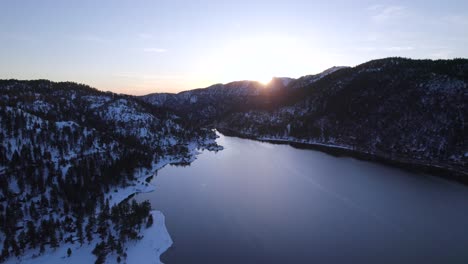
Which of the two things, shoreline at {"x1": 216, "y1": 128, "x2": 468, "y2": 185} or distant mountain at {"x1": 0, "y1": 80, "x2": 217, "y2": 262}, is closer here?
distant mountain at {"x1": 0, "y1": 80, "x2": 217, "y2": 262}

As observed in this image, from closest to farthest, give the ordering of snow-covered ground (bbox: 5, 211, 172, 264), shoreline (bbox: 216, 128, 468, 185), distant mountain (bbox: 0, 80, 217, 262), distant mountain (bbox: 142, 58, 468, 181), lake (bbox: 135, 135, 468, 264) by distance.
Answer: snow-covered ground (bbox: 5, 211, 172, 264) → lake (bbox: 135, 135, 468, 264) → distant mountain (bbox: 0, 80, 217, 262) → shoreline (bbox: 216, 128, 468, 185) → distant mountain (bbox: 142, 58, 468, 181)

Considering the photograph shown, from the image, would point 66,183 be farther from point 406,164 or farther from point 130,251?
point 406,164

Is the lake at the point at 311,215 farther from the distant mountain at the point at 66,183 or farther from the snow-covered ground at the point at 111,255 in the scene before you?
the distant mountain at the point at 66,183

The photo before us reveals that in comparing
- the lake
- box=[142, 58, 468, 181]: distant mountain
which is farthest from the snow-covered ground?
box=[142, 58, 468, 181]: distant mountain

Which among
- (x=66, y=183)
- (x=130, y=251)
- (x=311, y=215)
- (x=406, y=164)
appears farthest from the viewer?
(x=406, y=164)

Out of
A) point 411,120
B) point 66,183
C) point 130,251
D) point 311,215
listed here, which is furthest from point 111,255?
point 411,120

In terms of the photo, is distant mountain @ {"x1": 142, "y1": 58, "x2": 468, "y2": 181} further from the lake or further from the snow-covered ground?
the snow-covered ground

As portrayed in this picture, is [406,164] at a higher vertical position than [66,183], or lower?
lower

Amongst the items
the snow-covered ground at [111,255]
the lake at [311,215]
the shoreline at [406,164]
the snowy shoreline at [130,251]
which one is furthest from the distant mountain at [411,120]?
the snow-covered ground at [111,255]
